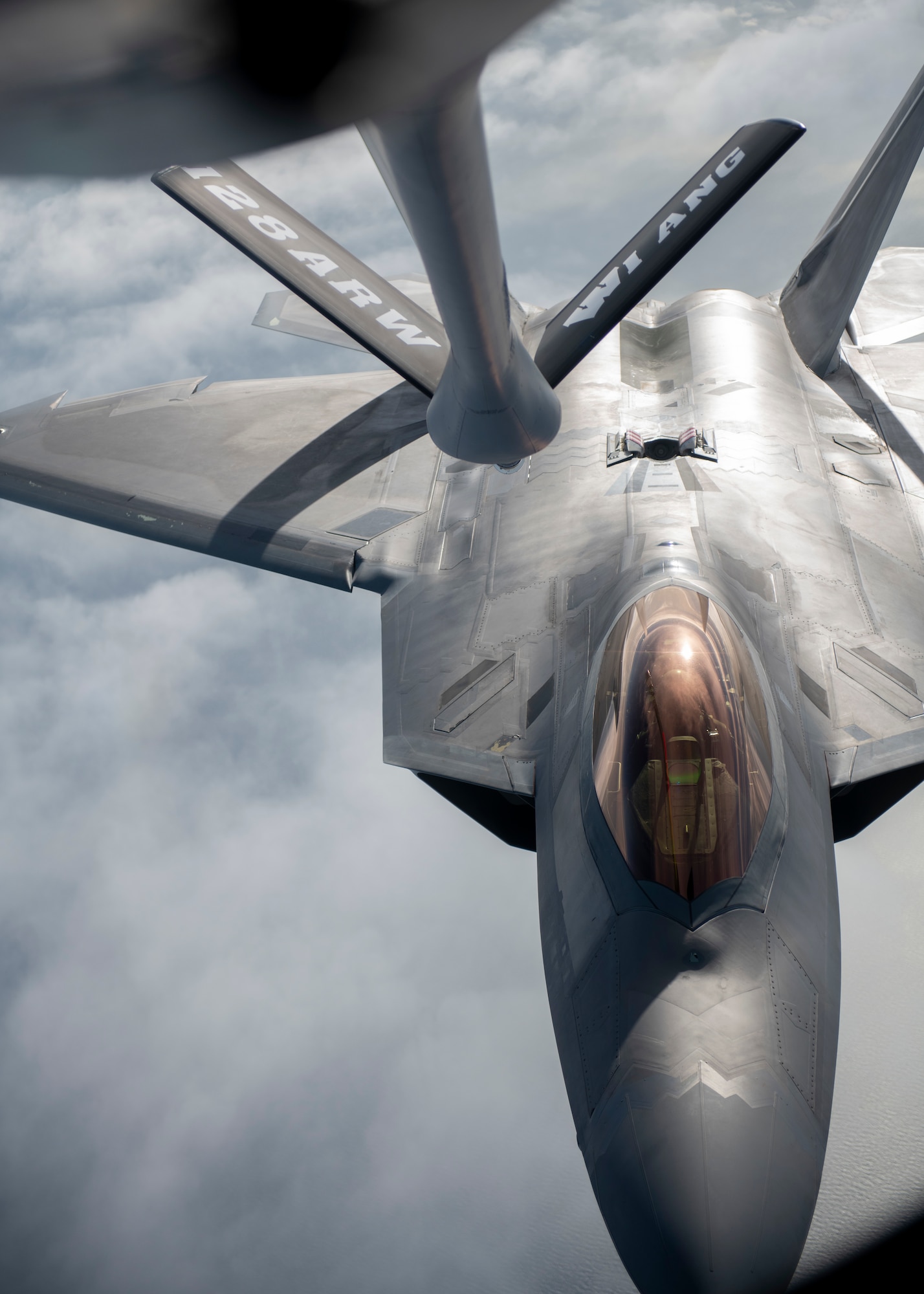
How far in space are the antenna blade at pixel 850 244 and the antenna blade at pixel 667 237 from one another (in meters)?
4.68

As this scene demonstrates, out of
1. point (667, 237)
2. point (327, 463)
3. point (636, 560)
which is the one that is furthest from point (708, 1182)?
point (327, 463)

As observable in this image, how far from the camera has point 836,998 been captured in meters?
6.61

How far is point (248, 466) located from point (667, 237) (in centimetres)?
739

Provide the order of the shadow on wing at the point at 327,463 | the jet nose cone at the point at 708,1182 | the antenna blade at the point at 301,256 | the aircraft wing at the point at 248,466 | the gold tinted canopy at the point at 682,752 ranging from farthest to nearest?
the shadow on wing at the point at 327,463, the aircraft wing at the point at 248,466, the antenna blade at the point at 301,256, the gold tinted canopy at the point at 682,752, the jet nose cone at the point at 708,1182

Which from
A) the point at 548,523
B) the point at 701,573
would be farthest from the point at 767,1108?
the point at 548,523

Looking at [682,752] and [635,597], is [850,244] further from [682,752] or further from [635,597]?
[682,752]

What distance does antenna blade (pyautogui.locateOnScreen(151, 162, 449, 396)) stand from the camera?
8.98 metres

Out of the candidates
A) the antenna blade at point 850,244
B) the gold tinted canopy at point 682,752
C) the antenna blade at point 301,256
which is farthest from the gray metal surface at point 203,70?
the antenna blade at point 850,244

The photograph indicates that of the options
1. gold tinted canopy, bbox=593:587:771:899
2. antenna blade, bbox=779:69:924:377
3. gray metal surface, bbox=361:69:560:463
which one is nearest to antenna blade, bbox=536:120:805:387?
gold tinted canopy, bbox=593:587:771:899

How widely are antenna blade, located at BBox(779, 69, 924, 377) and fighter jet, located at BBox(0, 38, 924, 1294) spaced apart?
0.17ft

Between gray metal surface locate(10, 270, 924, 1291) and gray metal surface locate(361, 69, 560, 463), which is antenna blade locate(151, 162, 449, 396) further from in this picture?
gray metal surface locate(361, 69, 560, 463)

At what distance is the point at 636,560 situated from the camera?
9.15m

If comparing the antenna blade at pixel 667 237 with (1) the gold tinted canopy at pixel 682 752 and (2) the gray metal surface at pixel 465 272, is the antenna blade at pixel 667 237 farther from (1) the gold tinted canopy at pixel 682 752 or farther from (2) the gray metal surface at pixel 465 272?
(2) the gray metal surface at pixel 465 272

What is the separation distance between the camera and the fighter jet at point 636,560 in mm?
5438
